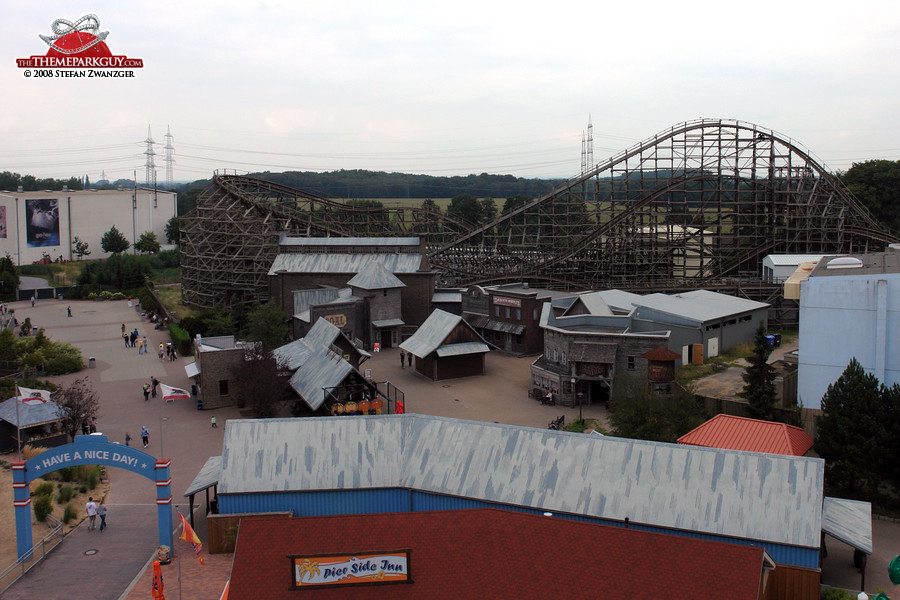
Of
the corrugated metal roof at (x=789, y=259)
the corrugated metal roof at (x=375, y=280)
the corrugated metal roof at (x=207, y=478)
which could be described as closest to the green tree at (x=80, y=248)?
the corrugated metal roof at (x=375, y=280)

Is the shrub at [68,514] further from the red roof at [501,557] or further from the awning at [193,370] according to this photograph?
the awning at [193,370]

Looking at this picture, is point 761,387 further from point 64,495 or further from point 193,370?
point 193,370

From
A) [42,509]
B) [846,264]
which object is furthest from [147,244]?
[846,264]

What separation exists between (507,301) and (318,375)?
15.7 meters

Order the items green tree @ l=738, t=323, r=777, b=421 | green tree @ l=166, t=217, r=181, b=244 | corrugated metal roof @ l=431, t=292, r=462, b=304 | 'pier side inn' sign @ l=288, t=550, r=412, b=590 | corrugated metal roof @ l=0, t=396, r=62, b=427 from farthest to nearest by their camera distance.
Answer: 1. green tree @ l=166, t=217, r=181, b=244
2. corrugated metal roof @ l=431, t=292, r=462, b=304
3. corrugated metal roof @ l=0, t=396, r=62, b=427
4. green tree @ l=738, t=323, r=777, b=421
5. 'pier side inn' sign @ l=288, t=550, r=412, b=590

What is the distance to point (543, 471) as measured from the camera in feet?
57.9

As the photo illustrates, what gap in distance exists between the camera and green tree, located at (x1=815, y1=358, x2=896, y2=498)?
69.3 feet

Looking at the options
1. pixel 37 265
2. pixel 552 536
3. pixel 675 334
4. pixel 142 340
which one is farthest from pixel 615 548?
pixel 37 265

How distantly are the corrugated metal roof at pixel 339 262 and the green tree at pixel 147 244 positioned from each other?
4579cm

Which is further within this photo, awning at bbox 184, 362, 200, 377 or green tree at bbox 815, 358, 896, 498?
awning at bbox 184, 362, 200, 377

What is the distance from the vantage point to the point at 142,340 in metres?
45.0

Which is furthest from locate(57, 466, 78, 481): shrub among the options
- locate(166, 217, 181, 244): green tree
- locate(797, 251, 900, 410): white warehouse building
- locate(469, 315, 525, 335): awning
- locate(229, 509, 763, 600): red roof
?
locate(166, 217, 181, 244): green tree

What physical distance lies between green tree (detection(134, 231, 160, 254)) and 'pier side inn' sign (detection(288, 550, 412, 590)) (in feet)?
274

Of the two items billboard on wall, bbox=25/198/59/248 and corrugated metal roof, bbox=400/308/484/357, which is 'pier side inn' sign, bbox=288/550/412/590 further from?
billboard on wall, bbox=25/198/59/248
